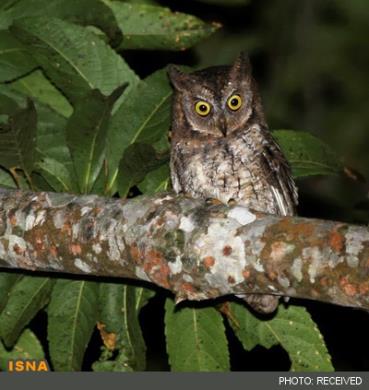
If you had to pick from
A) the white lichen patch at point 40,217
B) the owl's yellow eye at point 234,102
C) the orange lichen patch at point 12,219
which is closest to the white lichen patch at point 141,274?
the white lichen patch at point 40,217

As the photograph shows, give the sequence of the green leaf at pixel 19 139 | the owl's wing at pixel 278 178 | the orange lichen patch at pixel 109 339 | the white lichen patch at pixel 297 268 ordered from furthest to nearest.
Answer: the owl's wing at pixel 278 178 → the orange lichen patch at pixel 109 339 → the green leaf at pixel 19 139 → the white lichen patch at pixel 297 268

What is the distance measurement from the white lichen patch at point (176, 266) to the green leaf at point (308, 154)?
3.96ft

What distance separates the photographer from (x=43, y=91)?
A: 3902 millimetres

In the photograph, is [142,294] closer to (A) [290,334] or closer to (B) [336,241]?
(A) [290,334]

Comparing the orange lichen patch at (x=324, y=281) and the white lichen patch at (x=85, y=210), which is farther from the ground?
the white lichen patch at (x=85, y=210)

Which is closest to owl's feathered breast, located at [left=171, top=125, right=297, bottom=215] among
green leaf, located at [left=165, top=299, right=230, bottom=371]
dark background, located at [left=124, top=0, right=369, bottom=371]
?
green leaf, located at [left=165, top=299, right=230, bottom=371]

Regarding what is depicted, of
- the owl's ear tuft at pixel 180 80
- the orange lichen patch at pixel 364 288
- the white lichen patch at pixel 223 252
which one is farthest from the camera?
the owl's ear tuft at pixel 180 80

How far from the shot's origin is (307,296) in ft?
7.43

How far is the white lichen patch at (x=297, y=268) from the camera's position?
2240 mm

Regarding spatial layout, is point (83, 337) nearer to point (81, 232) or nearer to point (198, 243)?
point (81, 232)

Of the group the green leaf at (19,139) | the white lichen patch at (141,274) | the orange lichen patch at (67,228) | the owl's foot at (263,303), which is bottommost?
the owl's foot at (263,303)

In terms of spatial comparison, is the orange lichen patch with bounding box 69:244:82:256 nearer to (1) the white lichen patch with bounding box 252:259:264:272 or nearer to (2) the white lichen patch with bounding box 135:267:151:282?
(2) the white lichen patch with bounding box 135:267:151:282

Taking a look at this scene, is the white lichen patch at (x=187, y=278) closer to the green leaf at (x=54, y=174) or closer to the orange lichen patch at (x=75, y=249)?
the orange lichen patch at (x=75, y=249)

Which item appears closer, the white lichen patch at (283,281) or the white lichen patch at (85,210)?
the white lichen patch at (283,281)
